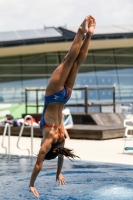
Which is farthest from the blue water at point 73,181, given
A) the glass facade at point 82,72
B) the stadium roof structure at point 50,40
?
the glass facade at point 82,72

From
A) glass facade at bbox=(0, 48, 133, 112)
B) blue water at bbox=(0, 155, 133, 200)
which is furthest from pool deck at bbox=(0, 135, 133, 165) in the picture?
glass facade at bbox=(0, 48, 133, 112)

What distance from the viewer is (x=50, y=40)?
29375mm

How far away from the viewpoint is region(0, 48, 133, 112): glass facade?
32188 millimetres

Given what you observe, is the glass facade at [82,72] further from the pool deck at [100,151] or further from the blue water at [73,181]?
the blue water at [73,181]

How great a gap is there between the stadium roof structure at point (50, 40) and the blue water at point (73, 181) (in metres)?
19.6

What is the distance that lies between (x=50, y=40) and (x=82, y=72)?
4.27 meters

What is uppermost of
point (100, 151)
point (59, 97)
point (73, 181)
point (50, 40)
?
point (50, 40)

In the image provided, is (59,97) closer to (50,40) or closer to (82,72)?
(50,40)

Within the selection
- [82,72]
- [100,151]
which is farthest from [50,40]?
[100,151]

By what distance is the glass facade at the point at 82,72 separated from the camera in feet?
106

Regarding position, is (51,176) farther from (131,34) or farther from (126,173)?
(131,34)

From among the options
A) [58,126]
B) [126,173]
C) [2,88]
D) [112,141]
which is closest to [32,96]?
[2,88]

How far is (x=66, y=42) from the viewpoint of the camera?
29.8 meters

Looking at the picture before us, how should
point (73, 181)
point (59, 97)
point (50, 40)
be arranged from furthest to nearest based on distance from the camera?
point (50, 40) → point (73, 181) → point (59, 97)
